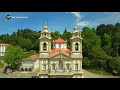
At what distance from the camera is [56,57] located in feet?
17.0

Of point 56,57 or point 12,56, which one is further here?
point 56,57

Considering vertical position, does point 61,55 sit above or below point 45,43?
below

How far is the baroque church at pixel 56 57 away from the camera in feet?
16.6

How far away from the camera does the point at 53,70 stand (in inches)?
201

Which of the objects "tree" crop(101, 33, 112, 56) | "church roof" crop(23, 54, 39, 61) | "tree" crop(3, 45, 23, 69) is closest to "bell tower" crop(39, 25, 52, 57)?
"church roof" crop(23, 54, 39, 61)

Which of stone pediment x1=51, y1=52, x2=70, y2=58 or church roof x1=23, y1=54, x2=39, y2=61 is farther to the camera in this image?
stone pediment x1=51, y1=52, x2=70, y2=58

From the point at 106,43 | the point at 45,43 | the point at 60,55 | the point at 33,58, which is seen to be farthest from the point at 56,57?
the point at 106,43

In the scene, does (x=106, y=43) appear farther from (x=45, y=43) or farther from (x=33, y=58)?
(x=33, y=58)

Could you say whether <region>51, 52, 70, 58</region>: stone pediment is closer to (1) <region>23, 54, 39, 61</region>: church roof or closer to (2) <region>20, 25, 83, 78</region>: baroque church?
(2) <region>20, 25, 83, 78</region>: baroque church

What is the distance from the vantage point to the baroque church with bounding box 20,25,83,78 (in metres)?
5.06
